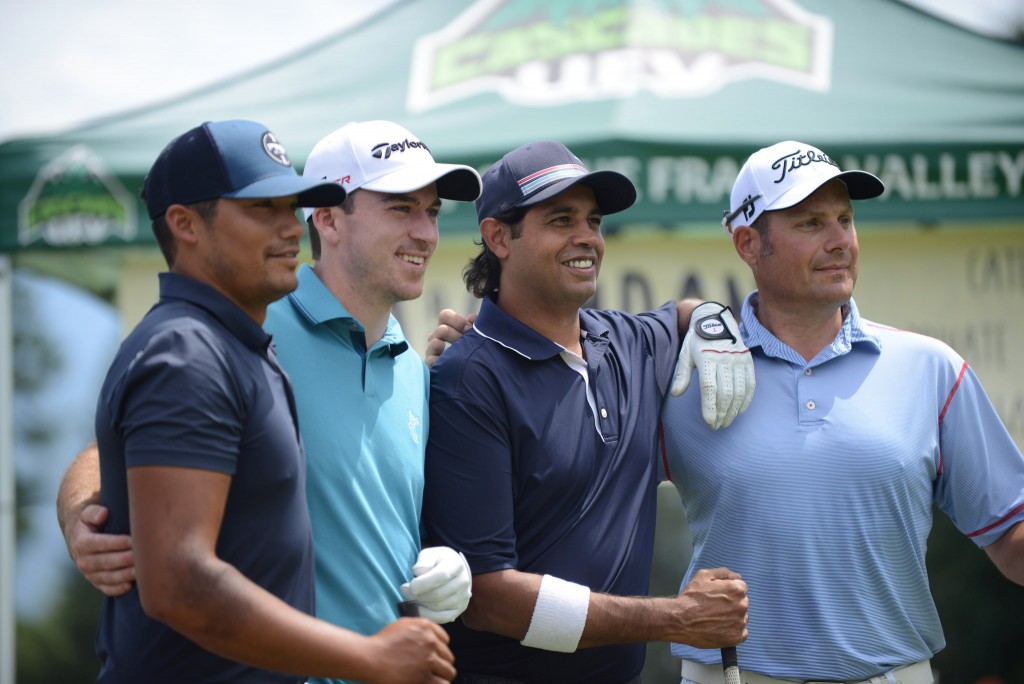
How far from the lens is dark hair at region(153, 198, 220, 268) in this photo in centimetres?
195

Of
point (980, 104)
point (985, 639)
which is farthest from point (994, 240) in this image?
point (985, 639)

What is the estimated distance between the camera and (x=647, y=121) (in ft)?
14.4

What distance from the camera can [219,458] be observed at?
5.72ft

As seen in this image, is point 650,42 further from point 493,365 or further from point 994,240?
point 493,365

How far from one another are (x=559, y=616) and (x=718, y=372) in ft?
2.23

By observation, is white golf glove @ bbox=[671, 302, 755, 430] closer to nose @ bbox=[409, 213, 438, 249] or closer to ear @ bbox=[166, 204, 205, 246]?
nose @ bbox=[409, 213, 438, 249]

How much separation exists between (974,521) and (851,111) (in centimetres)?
233

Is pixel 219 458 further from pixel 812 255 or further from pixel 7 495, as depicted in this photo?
pixel 7 495

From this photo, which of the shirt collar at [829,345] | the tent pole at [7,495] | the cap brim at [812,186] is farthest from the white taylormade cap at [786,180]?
the tent pole at [7,495]

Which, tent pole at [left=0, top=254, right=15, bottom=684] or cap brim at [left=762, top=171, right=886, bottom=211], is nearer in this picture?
cap brim at [left=762, top=171, right=886, bottom=211]

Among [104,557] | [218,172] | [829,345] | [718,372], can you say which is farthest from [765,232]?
[104,557]

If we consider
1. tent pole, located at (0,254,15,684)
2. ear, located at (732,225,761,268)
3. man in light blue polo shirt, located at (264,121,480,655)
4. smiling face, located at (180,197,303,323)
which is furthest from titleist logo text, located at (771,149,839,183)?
tent pole, located at (0,254,15,684)

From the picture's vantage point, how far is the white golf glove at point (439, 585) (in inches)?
85.8

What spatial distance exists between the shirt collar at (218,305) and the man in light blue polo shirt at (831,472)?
49.3 inches
